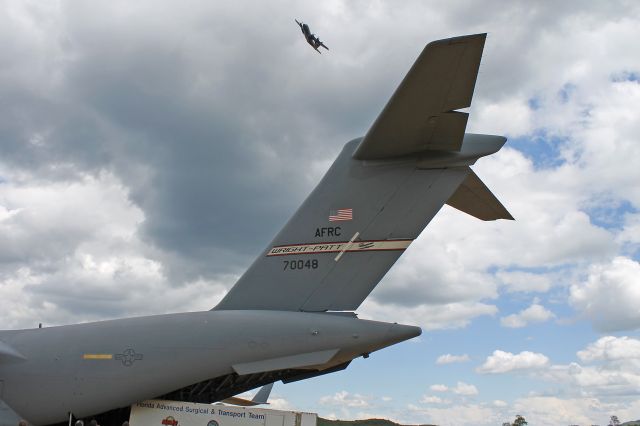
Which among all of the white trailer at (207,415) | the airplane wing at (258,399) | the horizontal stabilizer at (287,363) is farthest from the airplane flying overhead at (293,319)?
the airplane wing at (258,399)

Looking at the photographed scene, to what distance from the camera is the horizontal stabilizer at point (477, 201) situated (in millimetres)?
8734

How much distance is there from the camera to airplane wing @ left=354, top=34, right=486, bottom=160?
6.50m

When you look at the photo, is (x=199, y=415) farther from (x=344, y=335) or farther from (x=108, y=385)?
(x=344, y=335)

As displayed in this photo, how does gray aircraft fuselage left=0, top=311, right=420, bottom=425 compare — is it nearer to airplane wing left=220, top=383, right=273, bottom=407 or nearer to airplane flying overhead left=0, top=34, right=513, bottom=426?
airplane flying overhead left=0, top=34, right=513, bottom=426

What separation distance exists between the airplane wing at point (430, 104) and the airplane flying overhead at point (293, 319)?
0.02 m

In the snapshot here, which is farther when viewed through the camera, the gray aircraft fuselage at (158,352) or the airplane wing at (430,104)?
the gray aircraft fuselage at (158,352)

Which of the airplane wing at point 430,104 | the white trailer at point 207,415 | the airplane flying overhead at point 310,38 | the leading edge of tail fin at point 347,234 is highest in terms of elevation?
the airplane flying overhead at point 310,38

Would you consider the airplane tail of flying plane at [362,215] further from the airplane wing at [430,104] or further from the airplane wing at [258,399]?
the airplane wing at [258,399]

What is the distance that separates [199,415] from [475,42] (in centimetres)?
549

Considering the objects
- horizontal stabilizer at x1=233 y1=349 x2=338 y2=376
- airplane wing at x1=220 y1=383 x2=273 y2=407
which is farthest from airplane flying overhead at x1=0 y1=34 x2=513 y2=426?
airplane wing at x1=220 y1=383 x2=273 y2=407

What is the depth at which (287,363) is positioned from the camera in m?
7.68

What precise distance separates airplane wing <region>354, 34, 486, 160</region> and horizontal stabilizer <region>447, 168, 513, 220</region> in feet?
2.91

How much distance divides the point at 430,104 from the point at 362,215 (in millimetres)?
1861

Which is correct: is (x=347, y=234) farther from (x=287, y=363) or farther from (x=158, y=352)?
(x=158, y=352)
